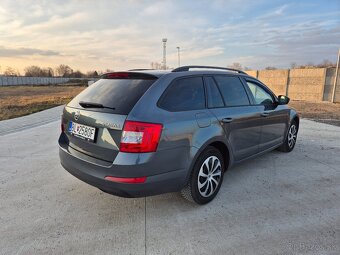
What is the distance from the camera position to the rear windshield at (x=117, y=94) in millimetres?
2717

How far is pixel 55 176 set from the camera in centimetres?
420

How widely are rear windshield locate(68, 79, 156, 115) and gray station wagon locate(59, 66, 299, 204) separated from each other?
0.5 inches

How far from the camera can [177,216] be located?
3.03 m

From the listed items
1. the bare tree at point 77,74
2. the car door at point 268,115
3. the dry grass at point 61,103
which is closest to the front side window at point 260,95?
the car door at point 268,115

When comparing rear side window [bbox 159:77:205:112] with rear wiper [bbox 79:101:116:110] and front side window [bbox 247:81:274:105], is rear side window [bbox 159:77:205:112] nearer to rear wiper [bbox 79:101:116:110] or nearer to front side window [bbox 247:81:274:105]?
rear wiper [bbox 79:101:116:110]

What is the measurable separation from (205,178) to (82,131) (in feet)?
5.26

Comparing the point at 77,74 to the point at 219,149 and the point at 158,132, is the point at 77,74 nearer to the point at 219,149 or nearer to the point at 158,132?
the point at 219,149

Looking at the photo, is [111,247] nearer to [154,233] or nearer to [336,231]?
[154,233]

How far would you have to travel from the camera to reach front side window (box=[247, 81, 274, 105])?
4232 millimetres

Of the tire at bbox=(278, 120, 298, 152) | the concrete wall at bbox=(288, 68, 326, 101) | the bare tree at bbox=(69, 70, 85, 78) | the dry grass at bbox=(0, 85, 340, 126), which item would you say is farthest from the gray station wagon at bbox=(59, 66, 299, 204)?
the bare tree at bbox=(69, 70, 85, 78)

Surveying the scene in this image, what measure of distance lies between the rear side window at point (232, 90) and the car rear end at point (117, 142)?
1140 millimetres

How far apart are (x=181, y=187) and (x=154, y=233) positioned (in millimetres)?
570

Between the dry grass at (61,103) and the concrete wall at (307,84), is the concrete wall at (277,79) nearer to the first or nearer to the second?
the concrete wall at (307,84)

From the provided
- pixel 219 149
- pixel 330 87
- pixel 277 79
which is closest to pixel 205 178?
pixel 219 149
